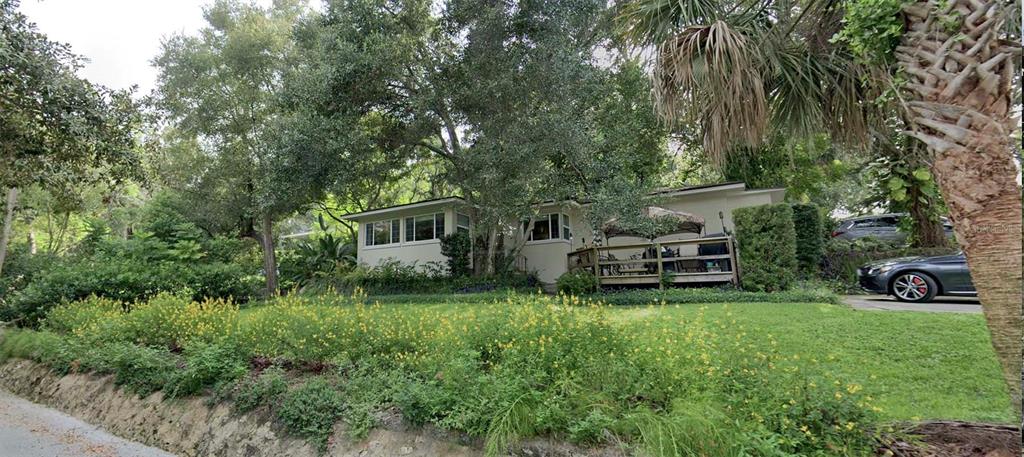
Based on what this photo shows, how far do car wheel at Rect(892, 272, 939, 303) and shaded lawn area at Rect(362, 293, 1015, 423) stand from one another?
2585mm

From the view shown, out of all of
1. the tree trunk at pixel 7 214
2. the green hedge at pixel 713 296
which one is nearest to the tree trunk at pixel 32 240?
the tree trunk at pixel 7 214

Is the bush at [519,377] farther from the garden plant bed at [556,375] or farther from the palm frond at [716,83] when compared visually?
the palm frond at [716,83]

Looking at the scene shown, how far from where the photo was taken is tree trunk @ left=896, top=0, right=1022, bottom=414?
2.04 metres

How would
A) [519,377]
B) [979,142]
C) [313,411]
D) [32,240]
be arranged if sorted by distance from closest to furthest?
[979,142] → [519,377] → [313,411] → [32,240]

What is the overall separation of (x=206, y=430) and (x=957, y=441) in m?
5.25

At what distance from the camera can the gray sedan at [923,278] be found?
25.2 ft

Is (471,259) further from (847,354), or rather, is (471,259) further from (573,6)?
(847,354)

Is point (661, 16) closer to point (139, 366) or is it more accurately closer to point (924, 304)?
point (139, 366)

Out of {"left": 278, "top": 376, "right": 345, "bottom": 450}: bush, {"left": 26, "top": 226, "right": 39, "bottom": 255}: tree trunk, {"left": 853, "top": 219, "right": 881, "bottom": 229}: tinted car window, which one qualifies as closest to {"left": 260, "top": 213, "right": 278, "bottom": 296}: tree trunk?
{"left": 26, "top": 226, "right": 39, "bottom": 255}: tree trunk

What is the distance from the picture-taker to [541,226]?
15.2 meters

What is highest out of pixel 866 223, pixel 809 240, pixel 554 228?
pixel 554 228

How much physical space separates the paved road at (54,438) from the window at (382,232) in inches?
451

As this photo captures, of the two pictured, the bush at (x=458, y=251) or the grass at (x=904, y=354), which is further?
the bush at (x=458, y=251)

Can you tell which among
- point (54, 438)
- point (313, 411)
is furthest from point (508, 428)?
point (54, 438)
